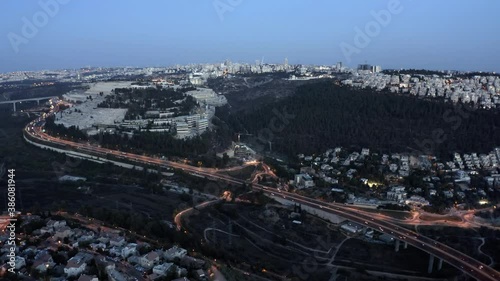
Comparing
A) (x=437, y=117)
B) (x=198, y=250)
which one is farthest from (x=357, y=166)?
(x=198, y=250)

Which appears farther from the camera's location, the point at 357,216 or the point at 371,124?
the point at 371,124

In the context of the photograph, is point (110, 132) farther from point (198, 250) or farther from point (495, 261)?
point (495, 261)

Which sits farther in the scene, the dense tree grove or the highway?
the dense tree grove

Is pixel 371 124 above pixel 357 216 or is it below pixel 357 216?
above

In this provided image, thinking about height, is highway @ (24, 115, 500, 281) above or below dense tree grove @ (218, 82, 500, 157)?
below
